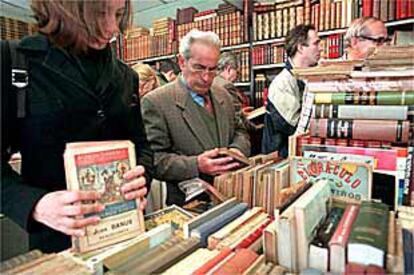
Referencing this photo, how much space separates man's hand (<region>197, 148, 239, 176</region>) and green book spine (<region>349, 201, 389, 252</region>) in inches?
21.1

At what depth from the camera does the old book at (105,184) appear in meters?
0.69

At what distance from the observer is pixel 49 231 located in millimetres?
862

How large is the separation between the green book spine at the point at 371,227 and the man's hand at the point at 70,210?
1.46ft

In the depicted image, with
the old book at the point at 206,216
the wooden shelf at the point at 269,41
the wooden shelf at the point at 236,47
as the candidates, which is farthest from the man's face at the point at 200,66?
the wooden shelf at the point at 236,47

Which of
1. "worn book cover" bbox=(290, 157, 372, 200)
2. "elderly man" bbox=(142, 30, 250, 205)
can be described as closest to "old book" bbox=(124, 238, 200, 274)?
"worn book cover" bbox=(290, 157, 372, 200)

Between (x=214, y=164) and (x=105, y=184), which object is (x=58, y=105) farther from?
(x=214, y=164)

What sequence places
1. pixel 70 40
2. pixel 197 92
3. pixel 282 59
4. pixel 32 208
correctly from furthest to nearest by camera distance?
pixel 282 59, pixel 197 92, pixel 70 40, pixel 32 208

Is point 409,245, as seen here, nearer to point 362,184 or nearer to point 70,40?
point 362,184

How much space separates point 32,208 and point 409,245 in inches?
27.4

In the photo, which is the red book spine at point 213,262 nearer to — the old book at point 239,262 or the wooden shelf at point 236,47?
the old book at point 239,262

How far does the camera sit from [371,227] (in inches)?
21.8

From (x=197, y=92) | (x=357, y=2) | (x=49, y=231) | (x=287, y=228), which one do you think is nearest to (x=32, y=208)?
(x=49, y=231)

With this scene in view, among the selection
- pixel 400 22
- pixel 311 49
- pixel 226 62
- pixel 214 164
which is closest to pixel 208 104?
pixel 214 164

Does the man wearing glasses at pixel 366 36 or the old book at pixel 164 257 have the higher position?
the man wearing glasses at pixel 366 36
